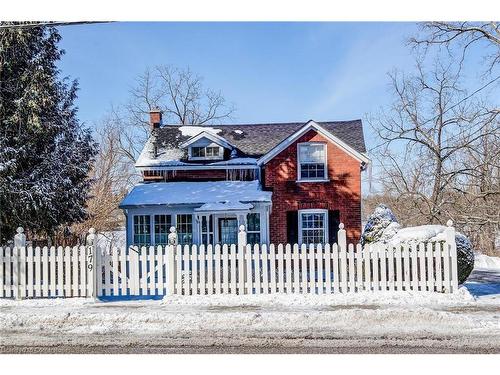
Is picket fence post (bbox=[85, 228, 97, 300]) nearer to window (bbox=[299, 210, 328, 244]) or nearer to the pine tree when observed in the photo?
the pine tree

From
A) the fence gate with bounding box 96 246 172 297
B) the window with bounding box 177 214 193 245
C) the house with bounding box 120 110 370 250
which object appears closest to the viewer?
the fence gate with bounding box 96 246 172 297

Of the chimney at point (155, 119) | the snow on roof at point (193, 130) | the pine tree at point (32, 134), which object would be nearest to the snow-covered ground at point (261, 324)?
→ the pine tree at point (32, 134)

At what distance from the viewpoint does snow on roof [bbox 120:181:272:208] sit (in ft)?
37.7

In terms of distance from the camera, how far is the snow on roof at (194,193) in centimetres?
1148

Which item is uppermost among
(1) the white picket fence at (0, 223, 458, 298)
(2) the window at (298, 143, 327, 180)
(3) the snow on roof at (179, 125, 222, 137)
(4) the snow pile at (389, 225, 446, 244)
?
(3) the snow on roof at (179, 125, 222, 137)

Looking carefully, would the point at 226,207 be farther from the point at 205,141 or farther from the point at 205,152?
the point at 205,141

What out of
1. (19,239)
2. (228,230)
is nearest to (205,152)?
(228,230)

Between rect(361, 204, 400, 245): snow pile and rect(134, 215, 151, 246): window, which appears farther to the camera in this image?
rect(134, 215, 151, 246): window

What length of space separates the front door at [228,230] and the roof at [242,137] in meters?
2.21

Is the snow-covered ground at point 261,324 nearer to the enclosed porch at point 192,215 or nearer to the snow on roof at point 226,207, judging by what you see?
the snow on roof at point 226,207

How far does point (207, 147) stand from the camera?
13.1 metres

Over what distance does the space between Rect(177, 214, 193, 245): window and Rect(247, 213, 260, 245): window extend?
5.44 ft

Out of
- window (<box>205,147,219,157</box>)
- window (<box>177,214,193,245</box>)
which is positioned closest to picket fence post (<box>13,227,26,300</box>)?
window (<box>177,214,193,245</box>)
